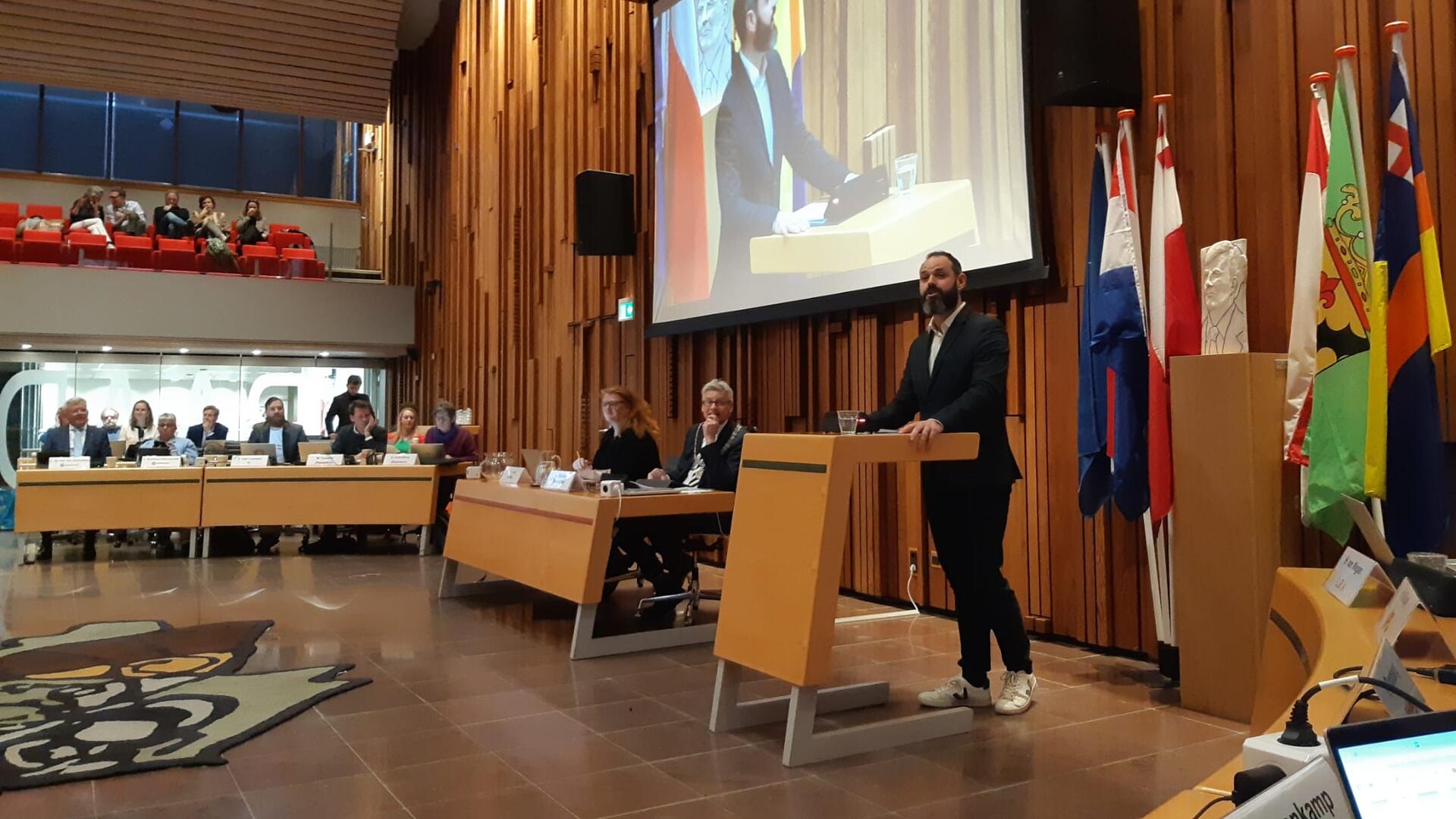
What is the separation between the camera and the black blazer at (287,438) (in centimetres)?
874

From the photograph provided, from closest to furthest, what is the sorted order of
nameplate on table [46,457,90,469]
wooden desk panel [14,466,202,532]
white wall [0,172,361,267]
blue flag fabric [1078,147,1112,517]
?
blue flag fabric [1078,147,1112,517] < wooden desk panel [14,466,202,532] < nameplate on table [46,457,90,469] < white wall [0,172,361,267]

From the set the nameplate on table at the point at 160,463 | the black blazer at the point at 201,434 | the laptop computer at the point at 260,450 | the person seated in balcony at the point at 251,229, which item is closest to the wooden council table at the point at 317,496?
the nameplate on table at the point at 160,463

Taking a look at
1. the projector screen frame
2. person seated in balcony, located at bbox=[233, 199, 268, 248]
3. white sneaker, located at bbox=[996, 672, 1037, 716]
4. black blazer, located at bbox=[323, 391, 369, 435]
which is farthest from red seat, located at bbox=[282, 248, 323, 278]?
white sneaker, located at bbox=[996, 672, 1037, 716]

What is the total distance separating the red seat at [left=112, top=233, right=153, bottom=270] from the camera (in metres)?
12.1

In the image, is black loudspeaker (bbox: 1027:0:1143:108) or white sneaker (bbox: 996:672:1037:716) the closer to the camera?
white sneaker (bbox: 996:672:1037:716)

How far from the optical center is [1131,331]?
3.67 metres

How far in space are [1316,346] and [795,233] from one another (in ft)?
10.9

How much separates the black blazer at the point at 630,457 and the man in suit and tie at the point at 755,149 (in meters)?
1.54

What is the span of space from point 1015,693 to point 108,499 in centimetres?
683

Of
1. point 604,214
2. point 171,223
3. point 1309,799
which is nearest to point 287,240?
point 171,223

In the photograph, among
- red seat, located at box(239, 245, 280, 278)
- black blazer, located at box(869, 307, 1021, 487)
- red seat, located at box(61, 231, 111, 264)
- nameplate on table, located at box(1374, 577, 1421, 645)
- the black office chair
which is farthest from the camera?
red seat, located at box(239, 245, 280, 278)

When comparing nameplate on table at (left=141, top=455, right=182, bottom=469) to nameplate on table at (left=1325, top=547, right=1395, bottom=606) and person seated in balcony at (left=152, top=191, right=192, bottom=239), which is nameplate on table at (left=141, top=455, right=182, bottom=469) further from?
nameplate on table at (left=1325, top=547, right=1395, bottom=606)

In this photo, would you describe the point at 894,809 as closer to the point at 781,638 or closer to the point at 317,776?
the point at 781,638

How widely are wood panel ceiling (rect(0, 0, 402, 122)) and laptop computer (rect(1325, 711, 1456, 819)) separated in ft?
39.3
